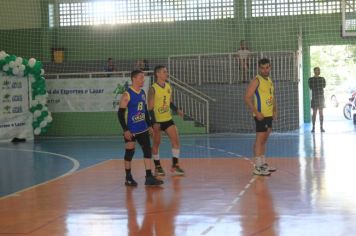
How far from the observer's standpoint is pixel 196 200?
24.0 ft

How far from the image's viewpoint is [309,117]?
79.7 feet

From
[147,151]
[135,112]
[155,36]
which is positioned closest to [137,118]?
[135,112]

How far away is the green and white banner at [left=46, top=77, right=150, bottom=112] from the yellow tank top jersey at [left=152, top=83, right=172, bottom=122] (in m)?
10.2

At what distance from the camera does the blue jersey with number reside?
849 cm

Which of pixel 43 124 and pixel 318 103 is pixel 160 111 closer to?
pixel 318 103

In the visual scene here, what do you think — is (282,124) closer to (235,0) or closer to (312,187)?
(235,0)

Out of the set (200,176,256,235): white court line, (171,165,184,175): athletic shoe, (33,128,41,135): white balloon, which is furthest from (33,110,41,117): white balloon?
(200,176,256,235): white court line

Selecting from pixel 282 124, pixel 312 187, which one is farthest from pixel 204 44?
pixel 312 187

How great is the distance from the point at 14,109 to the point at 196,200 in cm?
1296

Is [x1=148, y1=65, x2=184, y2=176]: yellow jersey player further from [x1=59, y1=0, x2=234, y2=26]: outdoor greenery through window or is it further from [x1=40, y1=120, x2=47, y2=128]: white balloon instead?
[x1=59, y1=0, x2=234, y2=26]: outdoor greenery through window

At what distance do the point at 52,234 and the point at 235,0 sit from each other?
18762 mm

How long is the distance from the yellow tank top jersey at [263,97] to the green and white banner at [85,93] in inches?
421

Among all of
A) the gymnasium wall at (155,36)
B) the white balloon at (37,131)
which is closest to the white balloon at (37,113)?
the white balloon at (37,131)

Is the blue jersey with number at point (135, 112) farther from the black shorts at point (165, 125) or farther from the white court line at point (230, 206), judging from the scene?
the white court line at point (230, 206)
